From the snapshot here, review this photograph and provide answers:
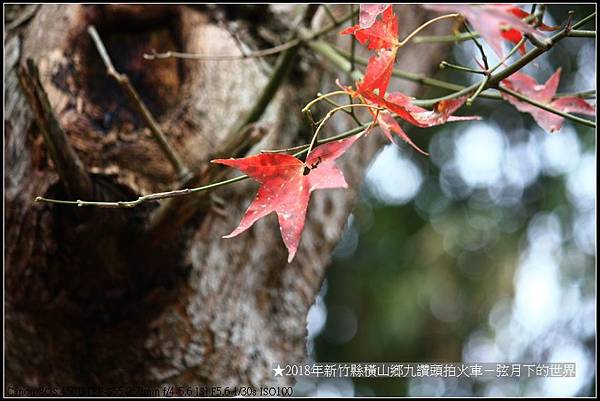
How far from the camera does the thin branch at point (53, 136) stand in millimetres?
870

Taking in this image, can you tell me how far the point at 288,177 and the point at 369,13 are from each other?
158 mm

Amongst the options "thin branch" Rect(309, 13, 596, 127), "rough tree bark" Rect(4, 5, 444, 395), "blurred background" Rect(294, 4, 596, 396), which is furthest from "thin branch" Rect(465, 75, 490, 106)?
"blurred background" Rect(294, 4, 596, 396)

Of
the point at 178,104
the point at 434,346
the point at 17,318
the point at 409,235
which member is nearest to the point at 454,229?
the point at 409,235

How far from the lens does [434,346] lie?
3061 mm

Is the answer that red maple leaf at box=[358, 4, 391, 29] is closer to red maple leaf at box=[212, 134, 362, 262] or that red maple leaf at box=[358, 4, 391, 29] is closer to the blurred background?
red maple leaf at box=[212, 134, 362, 262]

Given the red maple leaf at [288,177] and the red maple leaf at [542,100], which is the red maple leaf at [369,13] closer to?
the red maple leaf at [288,177]

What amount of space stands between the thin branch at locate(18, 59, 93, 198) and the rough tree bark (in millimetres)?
41

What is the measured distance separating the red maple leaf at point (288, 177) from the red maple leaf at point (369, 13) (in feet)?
0.31

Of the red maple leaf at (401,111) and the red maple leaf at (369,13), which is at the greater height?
the red maple leaf at (369,13)

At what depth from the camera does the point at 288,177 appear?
1.80ft

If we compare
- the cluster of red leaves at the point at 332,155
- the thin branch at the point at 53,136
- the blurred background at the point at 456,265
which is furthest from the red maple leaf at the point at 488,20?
the blurred background at the point at 456,265

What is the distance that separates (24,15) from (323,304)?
2.33 m

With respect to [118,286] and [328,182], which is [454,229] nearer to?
[118,286]

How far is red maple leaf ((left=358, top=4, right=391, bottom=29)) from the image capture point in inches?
20.9
